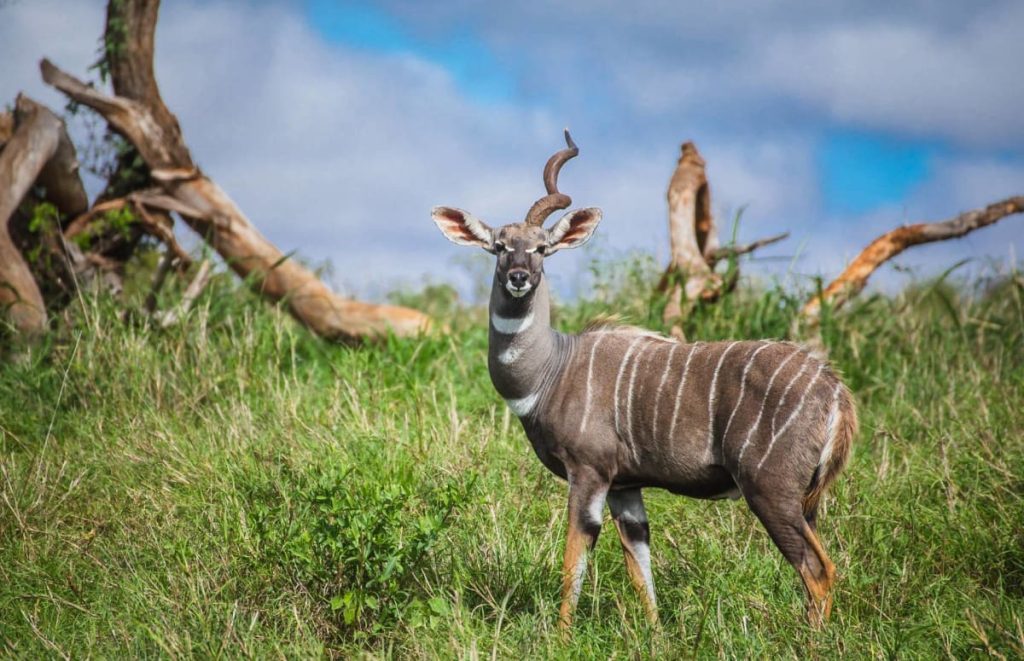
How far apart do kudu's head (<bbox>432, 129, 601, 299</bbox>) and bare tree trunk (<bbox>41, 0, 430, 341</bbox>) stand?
4212mm

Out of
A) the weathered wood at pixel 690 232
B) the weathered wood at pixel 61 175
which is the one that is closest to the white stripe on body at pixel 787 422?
the weathered wood at pixel 690 232

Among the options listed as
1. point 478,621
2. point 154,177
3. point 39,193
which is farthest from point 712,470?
point 39,193

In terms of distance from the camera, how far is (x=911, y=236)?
8.99m

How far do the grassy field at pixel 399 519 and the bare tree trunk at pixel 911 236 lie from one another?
Result: 2.82ft

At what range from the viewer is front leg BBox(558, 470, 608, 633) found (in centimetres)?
431

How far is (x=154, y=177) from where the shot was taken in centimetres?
926

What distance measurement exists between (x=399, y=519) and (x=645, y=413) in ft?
3.68

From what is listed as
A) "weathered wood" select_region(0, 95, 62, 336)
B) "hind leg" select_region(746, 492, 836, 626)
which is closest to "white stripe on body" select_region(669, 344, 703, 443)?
"hind leg" select_region(746, 492, 836, 626)

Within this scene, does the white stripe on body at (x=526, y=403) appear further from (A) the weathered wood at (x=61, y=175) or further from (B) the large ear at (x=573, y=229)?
(A) the weathered wood at (x=61, y=175)

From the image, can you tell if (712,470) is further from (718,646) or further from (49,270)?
(49,270)

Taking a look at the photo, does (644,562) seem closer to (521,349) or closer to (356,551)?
(521,349)

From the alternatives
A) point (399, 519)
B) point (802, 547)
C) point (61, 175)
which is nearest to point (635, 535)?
point (802, 547)

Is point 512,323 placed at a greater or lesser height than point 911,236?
lesser

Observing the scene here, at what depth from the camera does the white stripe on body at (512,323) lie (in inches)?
187
